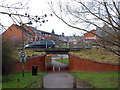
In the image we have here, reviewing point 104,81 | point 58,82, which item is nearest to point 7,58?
point 58,82

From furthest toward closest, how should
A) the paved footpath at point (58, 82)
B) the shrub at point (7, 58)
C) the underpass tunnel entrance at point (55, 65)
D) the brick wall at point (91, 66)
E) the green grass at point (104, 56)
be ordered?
the underpass tunnel entrance at point (55, 65) → the green grass at point (104, 56) → the brick wall at point (91, 66) → the shrub at point (7, 58) → the paved footpath at point (58, 82)

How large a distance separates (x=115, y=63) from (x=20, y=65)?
10216 mm

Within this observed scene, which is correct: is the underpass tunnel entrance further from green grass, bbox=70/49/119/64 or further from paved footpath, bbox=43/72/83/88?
paved footpath, bbox=43/72/83/88

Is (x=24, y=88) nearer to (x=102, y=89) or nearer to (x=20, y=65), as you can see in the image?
(x=102, y=89)

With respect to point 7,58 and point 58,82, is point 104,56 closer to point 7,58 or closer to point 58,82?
point 58,82

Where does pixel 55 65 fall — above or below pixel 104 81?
below

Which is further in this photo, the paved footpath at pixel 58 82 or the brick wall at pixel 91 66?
the brick wall at pixel 91 66

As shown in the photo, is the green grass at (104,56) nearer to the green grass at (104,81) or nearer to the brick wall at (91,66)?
the brick wall at (91,66)

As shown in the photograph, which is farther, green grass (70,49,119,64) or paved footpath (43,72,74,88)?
green grass (70,49,119,64)

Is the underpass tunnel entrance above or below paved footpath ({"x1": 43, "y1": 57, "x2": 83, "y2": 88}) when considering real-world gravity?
below

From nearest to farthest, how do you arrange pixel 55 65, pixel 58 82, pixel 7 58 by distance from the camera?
pixel 7 58, pixel 58 82, pixel 55 65

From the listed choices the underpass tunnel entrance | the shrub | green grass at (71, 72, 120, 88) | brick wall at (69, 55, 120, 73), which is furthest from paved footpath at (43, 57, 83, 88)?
the underpass tunnel entrance

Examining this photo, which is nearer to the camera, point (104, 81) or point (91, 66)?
point (104, 81)

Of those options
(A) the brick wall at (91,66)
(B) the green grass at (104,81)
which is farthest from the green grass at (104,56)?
(B) the green grass at (104,81)
